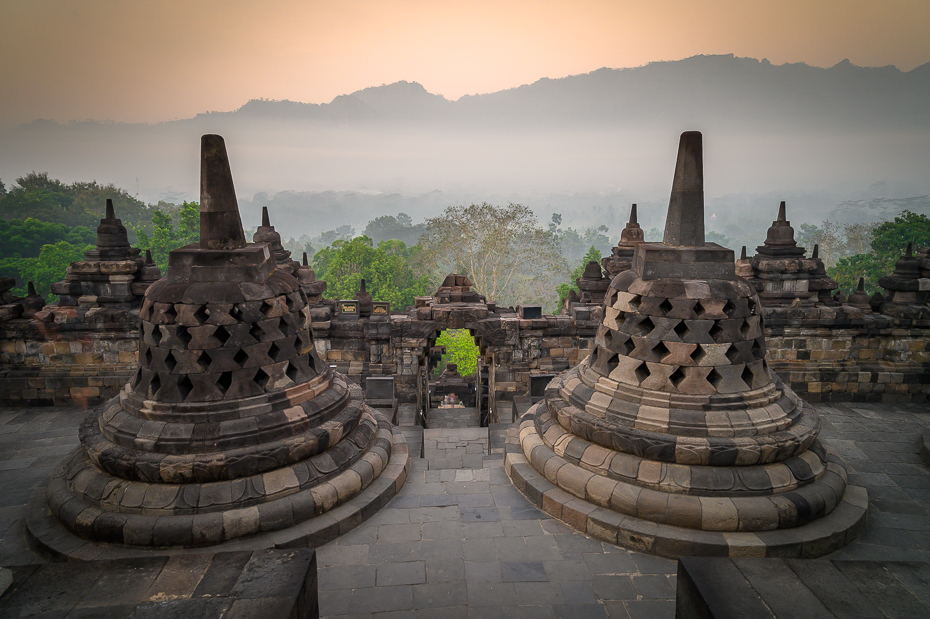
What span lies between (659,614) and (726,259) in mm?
3613

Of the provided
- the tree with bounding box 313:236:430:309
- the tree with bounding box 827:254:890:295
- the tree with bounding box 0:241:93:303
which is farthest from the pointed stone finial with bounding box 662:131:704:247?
the tree with bounding box 0:241:93:303

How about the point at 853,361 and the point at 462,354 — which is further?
the point at 462,354

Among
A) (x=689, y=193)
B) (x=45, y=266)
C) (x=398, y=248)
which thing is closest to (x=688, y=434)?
(x=689, y=193)

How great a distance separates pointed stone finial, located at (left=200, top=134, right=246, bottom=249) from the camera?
229 inches

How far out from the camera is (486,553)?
17.4 feet

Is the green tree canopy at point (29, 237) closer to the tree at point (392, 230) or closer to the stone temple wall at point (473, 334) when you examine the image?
the stone temple wall at point (473, 334)

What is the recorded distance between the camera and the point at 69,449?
8203 mm

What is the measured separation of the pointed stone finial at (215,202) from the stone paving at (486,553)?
342cm

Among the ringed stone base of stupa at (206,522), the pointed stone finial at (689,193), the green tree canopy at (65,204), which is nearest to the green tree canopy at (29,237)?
the green tree canopy at (65,204)

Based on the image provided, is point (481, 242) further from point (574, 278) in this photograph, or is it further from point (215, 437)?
point (215, 437)

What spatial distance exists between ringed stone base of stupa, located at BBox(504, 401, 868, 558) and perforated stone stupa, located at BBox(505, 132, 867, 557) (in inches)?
0.5

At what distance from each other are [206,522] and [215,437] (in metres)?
0.80

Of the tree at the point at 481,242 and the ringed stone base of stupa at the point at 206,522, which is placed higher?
the tree at the point at 481,242

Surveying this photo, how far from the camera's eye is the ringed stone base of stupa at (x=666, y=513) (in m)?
5.09
